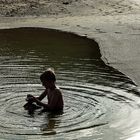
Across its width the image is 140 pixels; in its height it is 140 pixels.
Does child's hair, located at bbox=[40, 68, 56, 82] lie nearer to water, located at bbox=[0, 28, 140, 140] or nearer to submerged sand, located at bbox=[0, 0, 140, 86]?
water, located at bbox=[0, 28, 140, 140]

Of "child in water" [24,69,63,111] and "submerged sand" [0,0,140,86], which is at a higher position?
"child in water" [24,69,63,111]

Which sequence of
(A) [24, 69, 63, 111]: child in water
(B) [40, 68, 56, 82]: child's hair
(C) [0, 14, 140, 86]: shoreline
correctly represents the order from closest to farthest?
1. (B) [40, 68, 56, 82]: child's hair
2. (A) [24, 69, 63, 111]: child in water
3. (C) [0, 14, 140, 86]: shoreline

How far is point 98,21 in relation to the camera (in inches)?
786

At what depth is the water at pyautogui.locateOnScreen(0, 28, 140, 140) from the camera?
8.28m

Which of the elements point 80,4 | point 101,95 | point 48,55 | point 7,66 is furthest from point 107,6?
point 101,95

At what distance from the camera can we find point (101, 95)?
33.1ft

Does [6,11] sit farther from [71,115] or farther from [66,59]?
[71,115]

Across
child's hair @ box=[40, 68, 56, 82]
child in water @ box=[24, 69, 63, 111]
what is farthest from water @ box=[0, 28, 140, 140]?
child's hair @ box=[40, 68, 56, 82]

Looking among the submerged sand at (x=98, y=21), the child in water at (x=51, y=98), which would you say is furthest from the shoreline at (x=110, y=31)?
the child in water at (x=51, y=98)

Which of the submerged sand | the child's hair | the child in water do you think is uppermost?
the child's hair

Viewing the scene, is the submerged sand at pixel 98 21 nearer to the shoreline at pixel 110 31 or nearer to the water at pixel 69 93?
the shoreline at pixel 110 31

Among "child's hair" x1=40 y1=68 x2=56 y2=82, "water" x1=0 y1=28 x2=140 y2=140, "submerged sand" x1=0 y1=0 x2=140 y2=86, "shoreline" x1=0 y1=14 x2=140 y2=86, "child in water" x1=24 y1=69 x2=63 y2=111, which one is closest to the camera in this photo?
"water" x1=0 y1=28 x2=140 y2=140

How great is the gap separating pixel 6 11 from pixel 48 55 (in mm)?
9421

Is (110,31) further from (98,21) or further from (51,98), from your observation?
(51,98)
